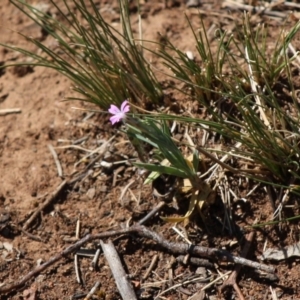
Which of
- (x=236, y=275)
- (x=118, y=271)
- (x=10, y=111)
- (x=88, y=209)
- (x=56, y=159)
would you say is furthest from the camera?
(x=10, y=111)

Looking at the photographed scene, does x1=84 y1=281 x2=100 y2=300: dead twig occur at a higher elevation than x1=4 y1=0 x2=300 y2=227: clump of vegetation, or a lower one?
lower

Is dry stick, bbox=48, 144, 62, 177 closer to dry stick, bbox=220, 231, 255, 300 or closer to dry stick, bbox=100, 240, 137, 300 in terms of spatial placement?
dry stick, bbox=100, 240, 137, 300

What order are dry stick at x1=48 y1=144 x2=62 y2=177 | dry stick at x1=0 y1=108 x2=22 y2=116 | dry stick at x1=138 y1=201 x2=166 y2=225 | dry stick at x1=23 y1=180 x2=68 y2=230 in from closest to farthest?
dry stick at x1=138 y1=201 x2=166 y2=225 → dry stick at x1=23 y1=180 x2=68 y2=230 → dry stick at x1=48 y1=144 x2=62 y2=177 → dry stick at x1=0 y1=108 x2=22 y2=116

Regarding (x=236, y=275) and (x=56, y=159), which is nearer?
(x=236, y=275)

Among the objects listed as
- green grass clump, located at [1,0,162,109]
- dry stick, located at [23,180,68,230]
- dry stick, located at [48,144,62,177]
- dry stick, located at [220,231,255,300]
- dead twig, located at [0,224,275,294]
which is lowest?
dry stick, located at [220,231,255,300]

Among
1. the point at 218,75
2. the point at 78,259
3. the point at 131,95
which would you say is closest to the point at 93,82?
A: the point at 131,95

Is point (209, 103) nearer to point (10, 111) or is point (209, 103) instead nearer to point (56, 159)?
point (56, 159)

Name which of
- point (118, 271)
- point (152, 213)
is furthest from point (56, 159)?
point (118, 271)

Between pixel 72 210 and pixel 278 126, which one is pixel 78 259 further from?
pixel 278 126

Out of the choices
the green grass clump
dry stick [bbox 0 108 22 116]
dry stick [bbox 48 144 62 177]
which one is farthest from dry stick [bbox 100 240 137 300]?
dry stick [bbox 0 108 22 116]
